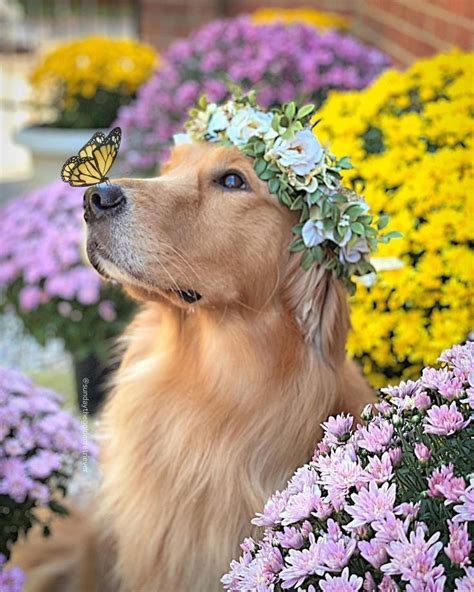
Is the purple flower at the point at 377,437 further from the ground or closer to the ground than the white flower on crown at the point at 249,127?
closer to the ground

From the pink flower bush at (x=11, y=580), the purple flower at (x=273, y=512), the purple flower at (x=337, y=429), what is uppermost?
the purple flower at (x=337, y=429)

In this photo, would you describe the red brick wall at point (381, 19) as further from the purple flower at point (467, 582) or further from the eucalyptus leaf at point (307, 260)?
the purple flower at point (467, 582)

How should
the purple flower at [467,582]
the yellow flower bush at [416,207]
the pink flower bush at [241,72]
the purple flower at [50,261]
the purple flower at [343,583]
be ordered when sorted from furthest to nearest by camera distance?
the pink flower bush at [241,72] → the purple flower at [50,261] → the yellow flower bush at [416,207] → the purple flower at [343,583] → the purple flower at [467,582]

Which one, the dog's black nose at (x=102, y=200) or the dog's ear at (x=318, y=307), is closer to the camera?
the dog's black nose at (x=102, y=200)

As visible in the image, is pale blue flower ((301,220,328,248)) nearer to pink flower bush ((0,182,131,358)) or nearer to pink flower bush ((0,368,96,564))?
pink flower bush ((0,368,96,564))

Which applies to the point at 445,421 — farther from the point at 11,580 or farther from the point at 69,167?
the point at 11,580

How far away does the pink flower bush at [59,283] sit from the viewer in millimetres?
4461

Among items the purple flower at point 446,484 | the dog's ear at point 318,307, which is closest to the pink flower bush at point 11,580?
the dog's ear at point 318,307

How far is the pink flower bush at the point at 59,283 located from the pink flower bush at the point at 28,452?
4.63 ft

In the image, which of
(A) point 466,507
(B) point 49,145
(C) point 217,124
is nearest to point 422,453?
(A) point 466,507

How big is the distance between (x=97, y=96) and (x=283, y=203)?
13.3 ft

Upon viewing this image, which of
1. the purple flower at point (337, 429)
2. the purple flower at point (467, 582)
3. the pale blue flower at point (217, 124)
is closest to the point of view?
the purple flower at point (467, 582)

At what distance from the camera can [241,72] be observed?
192 inches

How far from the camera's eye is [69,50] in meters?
6.41
